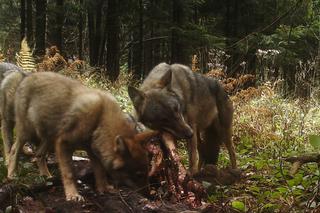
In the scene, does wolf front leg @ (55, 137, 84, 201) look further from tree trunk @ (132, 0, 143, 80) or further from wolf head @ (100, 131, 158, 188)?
tree trunk @ (132, 0, 143, 80)

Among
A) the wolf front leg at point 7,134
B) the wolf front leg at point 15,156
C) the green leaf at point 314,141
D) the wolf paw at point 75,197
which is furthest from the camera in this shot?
the wolf front leg at point 7,134

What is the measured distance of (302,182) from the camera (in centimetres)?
540

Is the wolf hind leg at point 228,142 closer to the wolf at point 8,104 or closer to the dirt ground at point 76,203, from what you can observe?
the dirt ground at point 76,203

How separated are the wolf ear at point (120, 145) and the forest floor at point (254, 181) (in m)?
0.44

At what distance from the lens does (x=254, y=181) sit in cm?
609

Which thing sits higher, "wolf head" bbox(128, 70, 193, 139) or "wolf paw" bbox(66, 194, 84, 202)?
"wolf head" bbox(128, 70, 193, 139)

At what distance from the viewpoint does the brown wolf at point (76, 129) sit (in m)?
4.62

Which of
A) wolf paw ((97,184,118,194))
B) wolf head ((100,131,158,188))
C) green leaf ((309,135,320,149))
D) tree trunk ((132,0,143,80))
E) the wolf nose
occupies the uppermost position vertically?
green leaf ((309,135,320,149))

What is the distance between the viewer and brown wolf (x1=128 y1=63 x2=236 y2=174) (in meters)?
5.98

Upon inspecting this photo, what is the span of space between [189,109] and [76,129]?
7.37ft

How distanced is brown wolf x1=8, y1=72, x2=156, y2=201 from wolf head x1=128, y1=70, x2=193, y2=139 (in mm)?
911

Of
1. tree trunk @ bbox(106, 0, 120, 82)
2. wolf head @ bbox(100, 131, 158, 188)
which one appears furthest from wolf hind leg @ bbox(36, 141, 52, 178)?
tree trunk @ bbox(106, 0, 120, 82)

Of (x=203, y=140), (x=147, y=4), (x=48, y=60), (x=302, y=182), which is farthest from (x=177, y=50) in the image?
(x=302, y=182)

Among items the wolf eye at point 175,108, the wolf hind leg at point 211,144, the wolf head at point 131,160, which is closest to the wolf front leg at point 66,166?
the wolf head at point 131,160
